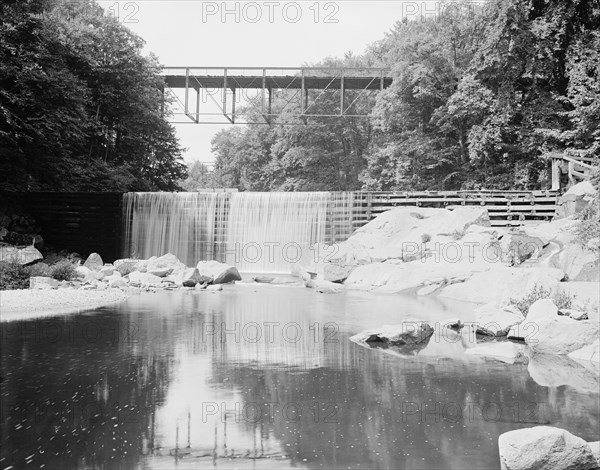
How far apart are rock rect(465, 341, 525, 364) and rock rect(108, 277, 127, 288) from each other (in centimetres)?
1327

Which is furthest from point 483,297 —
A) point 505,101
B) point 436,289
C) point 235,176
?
point 235,176

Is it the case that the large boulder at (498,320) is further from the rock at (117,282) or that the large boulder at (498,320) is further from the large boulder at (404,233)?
the rock at (117,282)

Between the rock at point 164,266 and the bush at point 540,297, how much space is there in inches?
511

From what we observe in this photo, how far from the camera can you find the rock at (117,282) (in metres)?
20.6

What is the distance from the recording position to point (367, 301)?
18000mm

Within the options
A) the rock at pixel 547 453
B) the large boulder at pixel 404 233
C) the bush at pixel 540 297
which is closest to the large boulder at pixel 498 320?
the bush at pixel 540 297

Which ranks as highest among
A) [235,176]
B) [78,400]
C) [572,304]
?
[235,176]

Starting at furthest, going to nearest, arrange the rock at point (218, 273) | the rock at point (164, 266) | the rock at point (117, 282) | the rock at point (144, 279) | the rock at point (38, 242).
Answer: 1. the rock at point (38, 242)
2. the rock at point (164, 266)
3. the rock at point (218, 273)
4. the rock at point (144, 279)
5. the rock at point (117, 282)

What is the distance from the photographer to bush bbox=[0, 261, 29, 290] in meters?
17.9

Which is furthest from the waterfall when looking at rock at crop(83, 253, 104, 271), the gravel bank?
the gravel bank

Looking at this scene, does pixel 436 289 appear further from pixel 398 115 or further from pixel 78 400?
pixel 398 115

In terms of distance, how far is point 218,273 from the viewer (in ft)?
74.3

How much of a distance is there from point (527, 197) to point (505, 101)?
19.9 feet

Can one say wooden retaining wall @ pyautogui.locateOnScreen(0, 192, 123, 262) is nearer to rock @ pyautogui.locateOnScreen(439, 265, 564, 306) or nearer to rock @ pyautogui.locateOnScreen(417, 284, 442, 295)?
rock @ pyautogui.locateOnScreen(417, 284, 442, 295)
